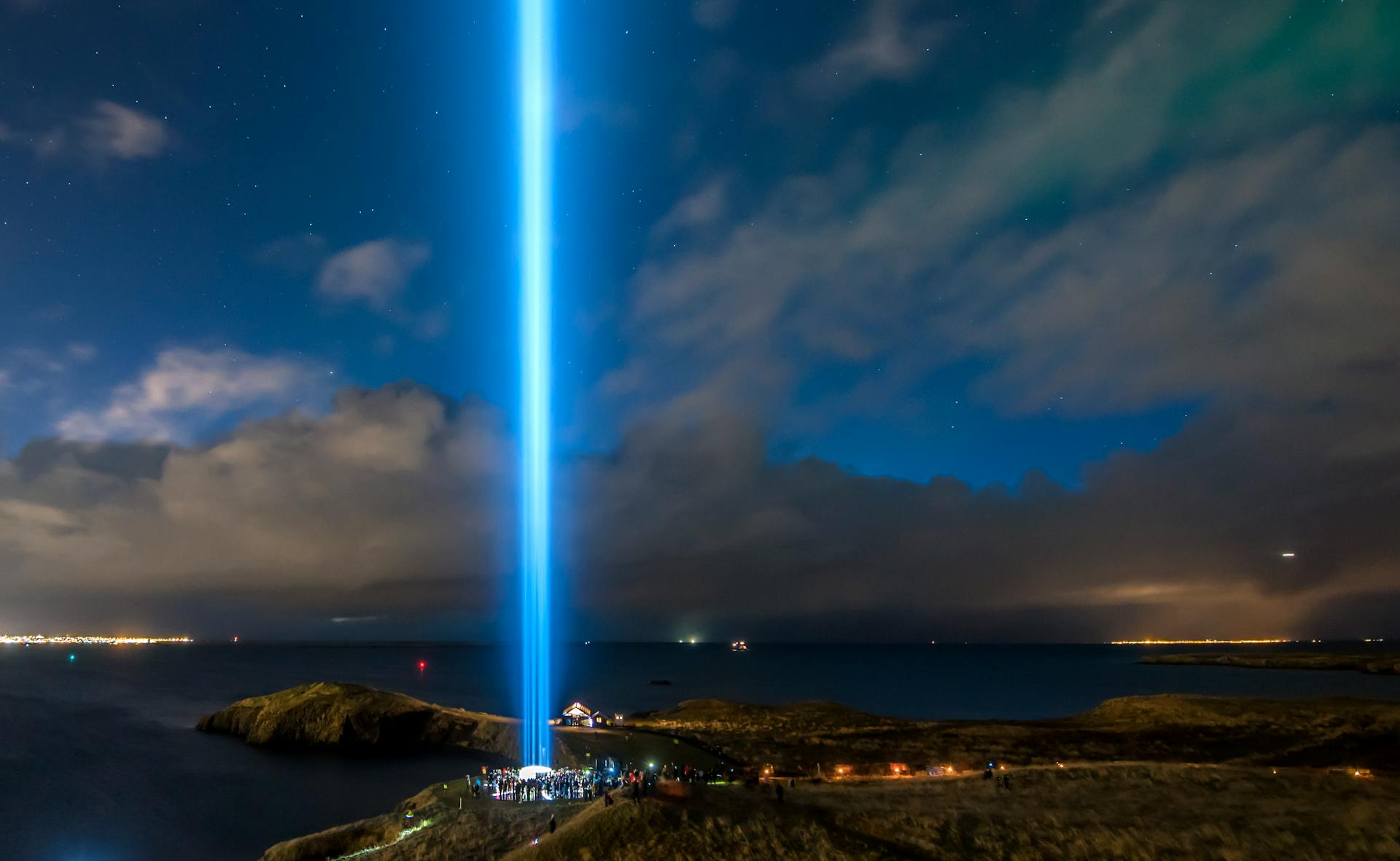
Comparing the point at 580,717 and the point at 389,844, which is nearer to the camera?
the point at 389,844

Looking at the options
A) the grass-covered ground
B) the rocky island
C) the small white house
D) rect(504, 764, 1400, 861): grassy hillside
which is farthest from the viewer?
the small white house

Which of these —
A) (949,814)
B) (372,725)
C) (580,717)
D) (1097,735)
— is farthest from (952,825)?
(372,725)

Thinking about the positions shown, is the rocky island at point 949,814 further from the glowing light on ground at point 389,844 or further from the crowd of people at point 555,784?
the crowd of people at point 555,784

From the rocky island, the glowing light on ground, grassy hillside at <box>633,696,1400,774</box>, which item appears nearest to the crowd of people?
the rocky island

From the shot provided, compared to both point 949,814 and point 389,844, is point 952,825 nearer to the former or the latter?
point 949,814

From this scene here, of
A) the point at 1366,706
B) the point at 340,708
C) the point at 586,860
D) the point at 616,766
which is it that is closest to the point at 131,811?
the point at 340,708

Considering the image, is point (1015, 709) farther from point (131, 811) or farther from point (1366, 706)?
point (131, 811)

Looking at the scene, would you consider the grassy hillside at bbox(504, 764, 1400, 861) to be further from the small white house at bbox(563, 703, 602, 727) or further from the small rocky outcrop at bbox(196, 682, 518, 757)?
the small rocky outcrop at bbox(196, 682, 518, 757)

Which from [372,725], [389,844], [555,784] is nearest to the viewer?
→ [389,844]

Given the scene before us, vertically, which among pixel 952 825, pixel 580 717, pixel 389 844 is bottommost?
pixel 580 717

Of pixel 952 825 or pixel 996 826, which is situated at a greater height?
pixel 952 825

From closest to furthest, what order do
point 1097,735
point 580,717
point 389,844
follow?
point 389,844 < point 1097,735 < point 580,717
